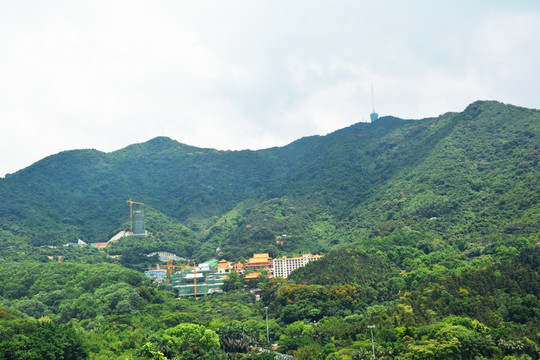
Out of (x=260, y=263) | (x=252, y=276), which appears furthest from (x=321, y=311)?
(x=260, y=263)

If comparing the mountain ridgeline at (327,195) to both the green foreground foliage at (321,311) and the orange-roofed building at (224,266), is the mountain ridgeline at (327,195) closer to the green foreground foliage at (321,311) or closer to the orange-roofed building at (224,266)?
the orange-roofed building at (224,266)

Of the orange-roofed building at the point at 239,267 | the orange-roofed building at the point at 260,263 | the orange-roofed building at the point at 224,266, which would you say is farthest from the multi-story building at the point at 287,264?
the orange-roofed building at the point at 224,266

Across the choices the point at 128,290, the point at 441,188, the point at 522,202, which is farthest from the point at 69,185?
the point at 522,202

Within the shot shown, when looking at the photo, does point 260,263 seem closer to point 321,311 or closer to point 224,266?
point 224,266

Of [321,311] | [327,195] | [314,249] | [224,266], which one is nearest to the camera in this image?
[321,311]

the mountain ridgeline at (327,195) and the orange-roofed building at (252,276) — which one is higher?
the mountain ridgeline at (327,195)

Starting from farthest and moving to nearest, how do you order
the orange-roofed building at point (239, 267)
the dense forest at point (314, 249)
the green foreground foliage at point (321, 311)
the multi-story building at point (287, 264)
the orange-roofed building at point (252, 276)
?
the orange-roofed building at point (239, 267)
the multi-story building at point (287, 264)
the orange-roofed building at point (252, 276)
the dense forest at point (314, 249)
the green foreground foliage at point (321, 311)
